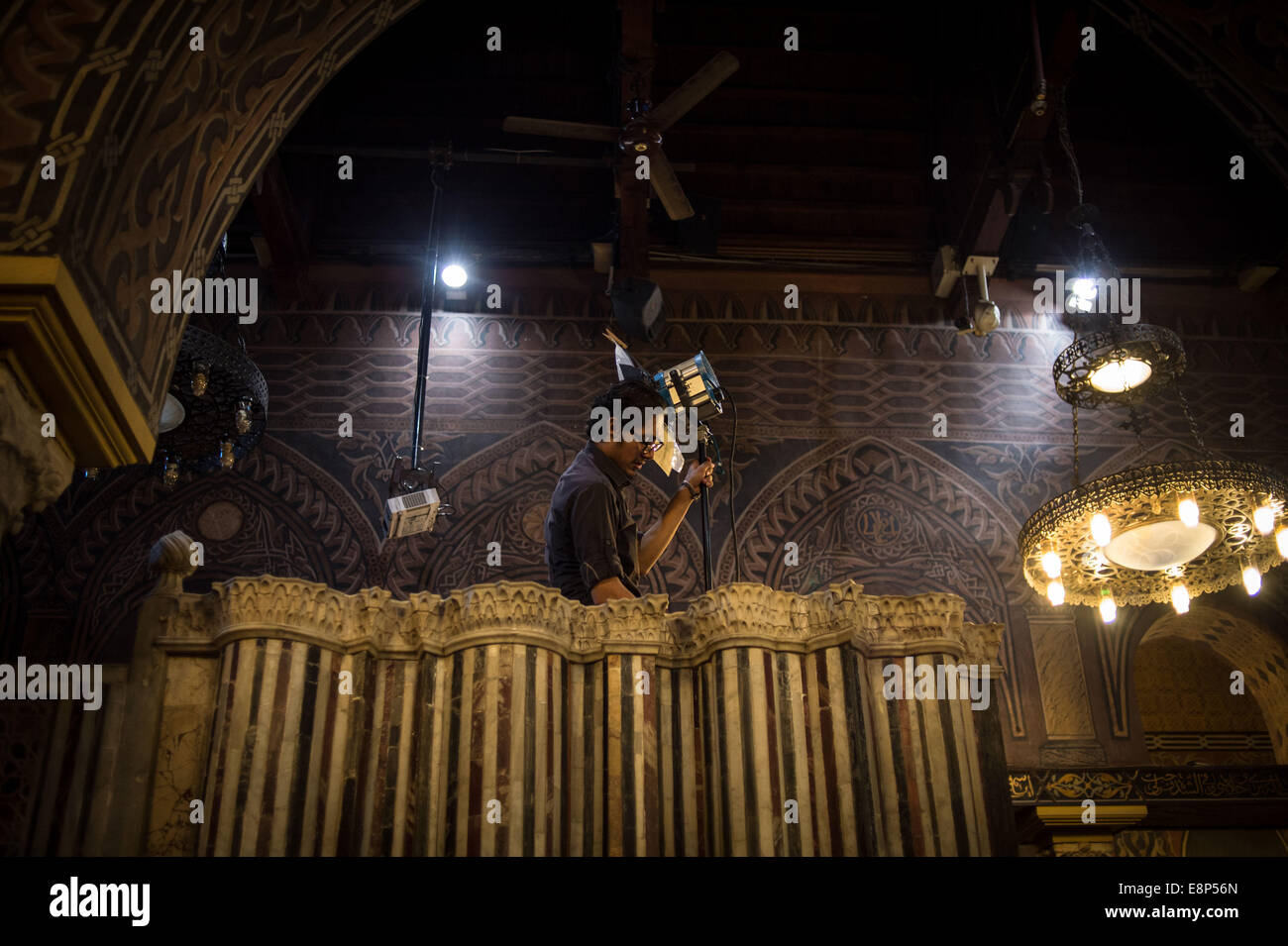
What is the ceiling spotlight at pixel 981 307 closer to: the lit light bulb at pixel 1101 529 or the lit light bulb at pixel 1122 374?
the lit light bulb at pixel 1122 374

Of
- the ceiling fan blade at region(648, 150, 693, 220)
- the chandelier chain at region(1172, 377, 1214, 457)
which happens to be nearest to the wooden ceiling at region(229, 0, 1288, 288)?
the ceiling fan blade at region(648, 150, 693, 220)

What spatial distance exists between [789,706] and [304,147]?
20.8 ft

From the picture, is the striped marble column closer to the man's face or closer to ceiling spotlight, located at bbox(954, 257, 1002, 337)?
the man's face

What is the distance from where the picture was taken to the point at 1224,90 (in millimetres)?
3777

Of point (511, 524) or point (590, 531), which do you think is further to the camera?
point (511, 524)

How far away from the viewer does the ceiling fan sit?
6.35 meters

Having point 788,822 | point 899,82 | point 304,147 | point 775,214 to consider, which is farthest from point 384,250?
point 788,822

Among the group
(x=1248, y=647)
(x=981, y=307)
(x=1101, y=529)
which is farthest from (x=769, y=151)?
(x=1248, y=647)

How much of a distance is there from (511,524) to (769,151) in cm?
346

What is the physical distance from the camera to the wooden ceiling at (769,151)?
26.1 ft

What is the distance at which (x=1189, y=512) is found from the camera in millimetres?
5820

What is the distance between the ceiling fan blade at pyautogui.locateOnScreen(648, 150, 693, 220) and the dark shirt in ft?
11.8

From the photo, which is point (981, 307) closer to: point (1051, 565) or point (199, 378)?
point (1051, 565)

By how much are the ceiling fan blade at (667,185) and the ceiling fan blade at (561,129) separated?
12.3 inches
